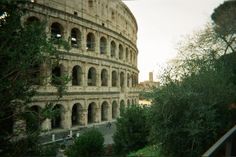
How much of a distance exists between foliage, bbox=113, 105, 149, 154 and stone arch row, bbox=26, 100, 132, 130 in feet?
11.4

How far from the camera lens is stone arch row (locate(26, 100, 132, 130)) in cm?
2316

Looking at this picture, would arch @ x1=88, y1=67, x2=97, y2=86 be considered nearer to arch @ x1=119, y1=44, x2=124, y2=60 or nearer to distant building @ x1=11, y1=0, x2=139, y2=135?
distant building @ x1=11, y1=0, x2=139, y2=135

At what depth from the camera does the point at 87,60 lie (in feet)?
82.4

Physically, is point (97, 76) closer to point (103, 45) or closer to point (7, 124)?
point (103, 45)

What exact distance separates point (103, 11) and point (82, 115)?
1054 cm

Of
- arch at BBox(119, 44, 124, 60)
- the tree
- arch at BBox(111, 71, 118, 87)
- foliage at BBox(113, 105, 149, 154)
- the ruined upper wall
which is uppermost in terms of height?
the ruined upper wall

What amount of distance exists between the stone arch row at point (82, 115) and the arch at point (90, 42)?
204 inches

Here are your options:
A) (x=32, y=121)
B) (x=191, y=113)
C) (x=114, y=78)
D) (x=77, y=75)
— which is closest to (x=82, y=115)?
(x=77, y=75)

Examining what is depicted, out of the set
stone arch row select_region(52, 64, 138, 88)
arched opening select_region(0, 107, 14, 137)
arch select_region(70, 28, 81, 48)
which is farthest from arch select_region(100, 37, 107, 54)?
arched opening select_region(0, 107, 14, 137)

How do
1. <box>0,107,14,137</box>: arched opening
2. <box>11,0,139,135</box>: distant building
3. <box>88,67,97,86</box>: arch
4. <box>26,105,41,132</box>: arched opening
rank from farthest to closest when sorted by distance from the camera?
<box>88,67,97,86</box>: arch
<box>11,0,139,135</box>: distant building
<box>26,105,41,132</box>: arched opening
<box>0,107,14,137</box>: arched opening

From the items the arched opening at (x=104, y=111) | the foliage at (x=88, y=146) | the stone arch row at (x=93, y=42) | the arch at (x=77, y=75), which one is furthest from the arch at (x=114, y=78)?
the foliage at (x=88, y=146)

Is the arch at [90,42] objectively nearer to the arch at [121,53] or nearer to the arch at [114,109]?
the arch at [121,53]

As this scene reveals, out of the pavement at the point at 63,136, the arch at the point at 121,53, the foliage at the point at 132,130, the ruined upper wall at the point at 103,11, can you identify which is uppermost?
the ruined upper wall at the point at 103,11

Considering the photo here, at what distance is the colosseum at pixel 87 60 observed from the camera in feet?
72.5
